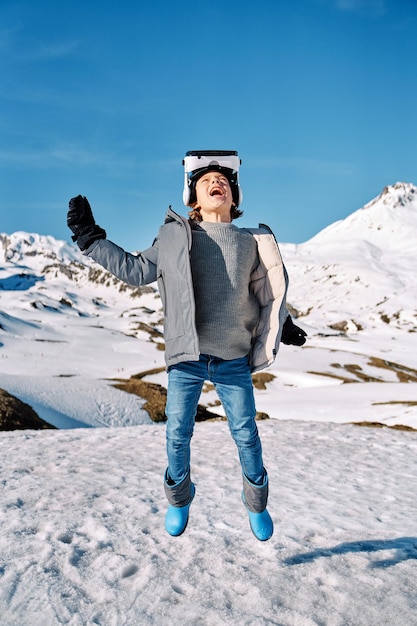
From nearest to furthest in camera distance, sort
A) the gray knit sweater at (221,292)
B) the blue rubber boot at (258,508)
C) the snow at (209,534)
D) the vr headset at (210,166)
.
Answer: the snow at (209,534) → the gray knit sweater at (221,292) → the blue rubber boot at (258,508) → the vr headset at (210,166)

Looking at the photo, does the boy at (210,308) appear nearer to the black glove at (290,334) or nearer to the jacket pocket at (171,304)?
the jacket pocket at (171,304)

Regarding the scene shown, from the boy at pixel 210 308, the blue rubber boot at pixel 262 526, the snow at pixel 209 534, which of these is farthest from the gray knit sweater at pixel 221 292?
the snow at pixel 209 534

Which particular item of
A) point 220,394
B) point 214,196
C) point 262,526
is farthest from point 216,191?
point 262,526

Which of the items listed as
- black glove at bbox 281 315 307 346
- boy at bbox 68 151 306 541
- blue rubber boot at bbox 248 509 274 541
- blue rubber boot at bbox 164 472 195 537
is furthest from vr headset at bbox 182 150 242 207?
blue rubber boot at bbox 248 509 274 541

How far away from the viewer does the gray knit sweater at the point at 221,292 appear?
5098 mm

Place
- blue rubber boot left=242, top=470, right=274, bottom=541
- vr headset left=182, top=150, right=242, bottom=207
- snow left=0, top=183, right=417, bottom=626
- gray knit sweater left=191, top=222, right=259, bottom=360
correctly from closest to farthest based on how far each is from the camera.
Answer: snow left=0, top=183, right=417, bottom=626 → gray knit sweater left=191, top=222, right=259, bottom=360 → blue rubber boot left=242, top=470, right=274, bottom=541 → vr headset left=182, top=150, right=242, bottom=207

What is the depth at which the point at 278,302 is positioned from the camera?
17.3 feet

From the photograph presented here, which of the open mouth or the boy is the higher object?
the open mouth

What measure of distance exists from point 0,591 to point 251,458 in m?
2.68

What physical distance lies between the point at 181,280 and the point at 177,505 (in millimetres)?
2457

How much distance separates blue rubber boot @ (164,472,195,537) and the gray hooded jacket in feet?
4.52

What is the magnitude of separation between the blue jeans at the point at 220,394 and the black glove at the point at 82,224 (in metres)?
1.55

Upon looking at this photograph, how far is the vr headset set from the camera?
5.53m

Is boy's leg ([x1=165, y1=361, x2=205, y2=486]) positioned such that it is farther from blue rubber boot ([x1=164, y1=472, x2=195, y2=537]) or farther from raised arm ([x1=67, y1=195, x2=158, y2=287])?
raised arm ([x1=67, y1=195, x2=158, y2=287])
